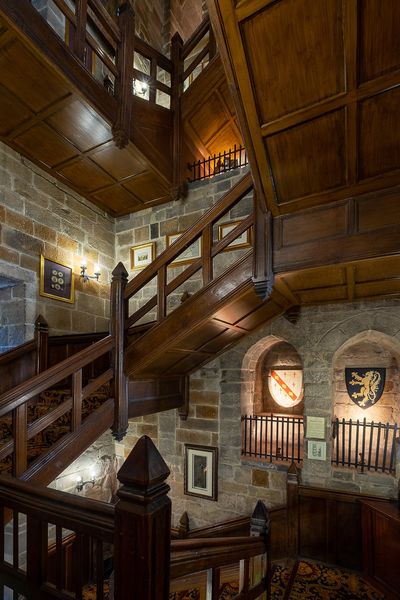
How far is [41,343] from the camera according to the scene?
3859mm

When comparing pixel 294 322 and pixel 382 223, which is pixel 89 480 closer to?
pixel 294 322

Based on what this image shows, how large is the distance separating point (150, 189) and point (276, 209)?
2874mm

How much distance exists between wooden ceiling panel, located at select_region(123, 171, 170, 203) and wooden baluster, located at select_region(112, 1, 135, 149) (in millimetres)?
738

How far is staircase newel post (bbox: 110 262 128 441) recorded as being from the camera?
3.23m

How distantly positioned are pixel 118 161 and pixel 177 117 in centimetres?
136

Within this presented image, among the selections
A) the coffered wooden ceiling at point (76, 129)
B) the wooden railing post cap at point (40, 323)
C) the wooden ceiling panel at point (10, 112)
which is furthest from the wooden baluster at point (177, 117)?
the wooden railing post cap at point (40, 323)

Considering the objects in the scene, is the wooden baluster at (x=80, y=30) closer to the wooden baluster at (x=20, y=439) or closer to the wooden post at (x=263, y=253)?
the wooden post at (x=263, y=253)

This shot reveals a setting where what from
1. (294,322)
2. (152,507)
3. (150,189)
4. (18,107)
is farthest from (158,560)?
(150,189)

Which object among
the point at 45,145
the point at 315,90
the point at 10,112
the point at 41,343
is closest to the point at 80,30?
the point at 10,112

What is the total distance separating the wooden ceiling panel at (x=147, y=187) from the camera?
478cm

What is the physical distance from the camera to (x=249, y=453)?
4.41 m

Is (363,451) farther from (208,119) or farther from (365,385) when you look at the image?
(208,119)

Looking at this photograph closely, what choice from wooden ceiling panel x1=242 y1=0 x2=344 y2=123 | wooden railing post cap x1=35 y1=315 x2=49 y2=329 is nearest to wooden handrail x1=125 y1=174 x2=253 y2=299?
wooden ceiling panel x1=242 y1=0 x2=344 y2=123

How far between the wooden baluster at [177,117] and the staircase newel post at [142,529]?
4408 mm
